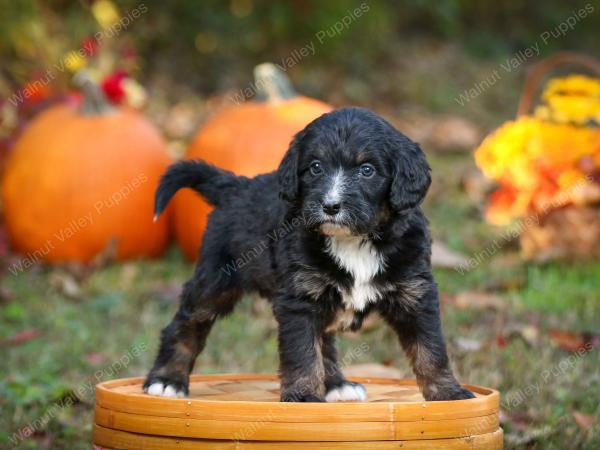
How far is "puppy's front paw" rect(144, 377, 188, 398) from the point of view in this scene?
14.0 feet

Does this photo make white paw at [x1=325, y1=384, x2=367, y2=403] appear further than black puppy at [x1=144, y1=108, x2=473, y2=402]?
Yes

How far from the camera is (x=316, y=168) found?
152 inches

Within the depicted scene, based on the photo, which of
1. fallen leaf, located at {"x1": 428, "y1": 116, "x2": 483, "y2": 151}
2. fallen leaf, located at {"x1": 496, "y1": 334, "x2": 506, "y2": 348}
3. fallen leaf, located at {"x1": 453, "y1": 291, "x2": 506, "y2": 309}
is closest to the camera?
fallen leaf, located at {"x1": 496, "y1": 334, "x2": 506, "y2": 348}

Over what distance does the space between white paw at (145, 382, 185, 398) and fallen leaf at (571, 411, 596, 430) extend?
211 cm

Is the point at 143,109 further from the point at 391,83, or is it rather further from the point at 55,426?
the point at 55,426

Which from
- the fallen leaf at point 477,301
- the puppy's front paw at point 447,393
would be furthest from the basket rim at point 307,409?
the fallen leaf at point 477,301

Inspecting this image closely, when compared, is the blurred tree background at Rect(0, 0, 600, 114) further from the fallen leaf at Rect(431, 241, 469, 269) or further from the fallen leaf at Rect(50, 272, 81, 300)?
the fallen leaf at Rect(431, 241, 469, 269)

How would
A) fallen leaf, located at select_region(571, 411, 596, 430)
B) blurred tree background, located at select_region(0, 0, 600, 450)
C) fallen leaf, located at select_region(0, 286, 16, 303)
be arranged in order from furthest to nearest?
1. fallen leaf, located at select_region(0, 286, 16, 303)
2. blurred tree background, located at select_region(0, 0, 600, 450)
3. fallen leaf, located at select_region(571, 411, 596, 430)

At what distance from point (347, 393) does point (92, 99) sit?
599 centimetres

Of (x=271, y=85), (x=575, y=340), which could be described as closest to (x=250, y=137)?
(x=271, y=85)

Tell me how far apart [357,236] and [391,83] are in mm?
14087

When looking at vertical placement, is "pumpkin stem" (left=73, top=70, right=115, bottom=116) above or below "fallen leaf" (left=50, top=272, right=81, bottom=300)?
above

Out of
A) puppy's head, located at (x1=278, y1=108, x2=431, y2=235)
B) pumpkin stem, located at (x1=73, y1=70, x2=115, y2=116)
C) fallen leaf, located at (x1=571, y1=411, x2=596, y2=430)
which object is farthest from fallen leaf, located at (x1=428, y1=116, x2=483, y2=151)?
puppy's head, located at (x1=278, y1=108, x2=431, y2=235)

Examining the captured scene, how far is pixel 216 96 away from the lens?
15781 mm
